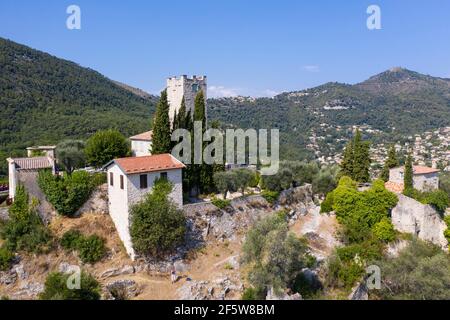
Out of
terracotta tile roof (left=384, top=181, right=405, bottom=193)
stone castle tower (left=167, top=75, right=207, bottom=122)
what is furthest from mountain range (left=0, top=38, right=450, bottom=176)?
terracotta tile roof (left=384, top=181, right=405, bottom=193)

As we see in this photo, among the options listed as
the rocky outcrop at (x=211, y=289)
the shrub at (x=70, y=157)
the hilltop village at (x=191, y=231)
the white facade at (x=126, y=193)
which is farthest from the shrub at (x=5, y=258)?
the rocky outcrop at (x=211, y=289)

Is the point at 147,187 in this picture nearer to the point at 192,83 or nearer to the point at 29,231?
the point at 29,231

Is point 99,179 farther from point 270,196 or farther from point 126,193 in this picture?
point 270,196

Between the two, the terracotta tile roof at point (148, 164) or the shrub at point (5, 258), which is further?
the terracotta tile roof at point (148, 164)

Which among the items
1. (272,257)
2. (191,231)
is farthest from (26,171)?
(272,257)

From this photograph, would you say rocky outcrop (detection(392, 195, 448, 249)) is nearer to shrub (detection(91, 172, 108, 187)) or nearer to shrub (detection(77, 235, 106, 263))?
shrub (detection(77, 235, 106, 263))

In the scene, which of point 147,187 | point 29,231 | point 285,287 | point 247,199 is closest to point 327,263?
point 285,287

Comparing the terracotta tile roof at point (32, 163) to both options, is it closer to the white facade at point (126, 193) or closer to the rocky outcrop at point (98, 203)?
the rocky outcrop at point (98, 203)
